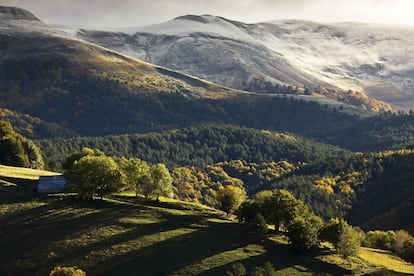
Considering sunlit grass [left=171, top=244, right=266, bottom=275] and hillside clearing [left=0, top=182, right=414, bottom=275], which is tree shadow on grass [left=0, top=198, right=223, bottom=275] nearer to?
hillside clearing [left=0, top=182, right=414, bottom=275]

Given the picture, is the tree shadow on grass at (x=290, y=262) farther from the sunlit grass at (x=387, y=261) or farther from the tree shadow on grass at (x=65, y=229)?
the tree shadow on grass at (x=65, y=229)

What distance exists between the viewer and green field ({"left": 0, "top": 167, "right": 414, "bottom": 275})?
92500mm

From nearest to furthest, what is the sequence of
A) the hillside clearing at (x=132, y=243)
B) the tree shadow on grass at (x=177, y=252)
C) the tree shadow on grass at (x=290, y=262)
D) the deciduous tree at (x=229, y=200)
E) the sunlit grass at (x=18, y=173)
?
the tree shadow on grass at (x=177, y=252) → the hillside clearing at (x=132, y=243) → the tree shadow on grass at (x=290, y=262) → the deciduous tree at (x=229, y=200) → the sunlit grass at (x=18, y=173)

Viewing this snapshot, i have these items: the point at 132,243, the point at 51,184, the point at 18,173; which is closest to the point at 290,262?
the point at 132,243

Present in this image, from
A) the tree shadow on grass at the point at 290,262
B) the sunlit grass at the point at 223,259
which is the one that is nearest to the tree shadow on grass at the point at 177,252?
the sunlit grass at the point at 223,259

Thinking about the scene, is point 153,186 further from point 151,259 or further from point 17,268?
point 17,268

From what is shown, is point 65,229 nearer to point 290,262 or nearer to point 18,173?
point 290,262

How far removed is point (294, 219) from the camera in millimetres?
110438

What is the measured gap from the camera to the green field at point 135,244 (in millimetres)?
92500

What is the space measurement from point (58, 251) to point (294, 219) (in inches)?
1852

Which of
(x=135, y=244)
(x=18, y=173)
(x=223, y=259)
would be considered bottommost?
(x=223, y=259)

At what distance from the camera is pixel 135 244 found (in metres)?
100

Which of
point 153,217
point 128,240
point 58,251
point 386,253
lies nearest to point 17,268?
point 58,251

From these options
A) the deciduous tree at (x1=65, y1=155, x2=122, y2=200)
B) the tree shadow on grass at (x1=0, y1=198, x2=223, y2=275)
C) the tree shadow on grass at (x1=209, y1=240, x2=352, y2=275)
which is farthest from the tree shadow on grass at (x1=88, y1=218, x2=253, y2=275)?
the deciduous tree at (x1=65, y1=155, x2=122, y2=200)
